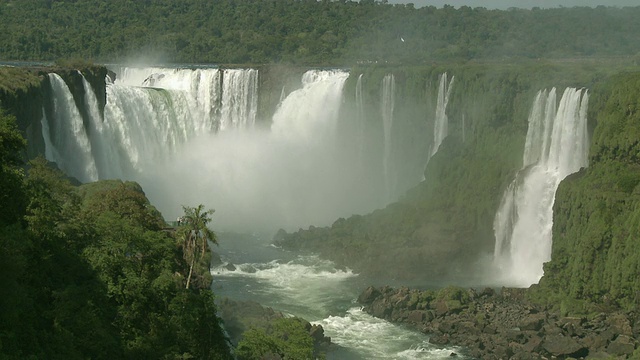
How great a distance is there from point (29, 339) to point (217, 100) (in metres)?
48.3

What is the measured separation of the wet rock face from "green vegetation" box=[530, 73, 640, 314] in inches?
48.9

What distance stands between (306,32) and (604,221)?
6050 cm

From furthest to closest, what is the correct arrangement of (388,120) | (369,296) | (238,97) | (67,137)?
(238,97) < (388,120) < (67,137) < (369,296)

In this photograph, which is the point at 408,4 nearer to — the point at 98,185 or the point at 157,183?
the point at 157,183

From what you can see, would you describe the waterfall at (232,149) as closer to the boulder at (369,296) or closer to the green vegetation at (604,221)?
the boulder at (369,296)

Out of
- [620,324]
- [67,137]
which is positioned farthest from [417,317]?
[67,137]

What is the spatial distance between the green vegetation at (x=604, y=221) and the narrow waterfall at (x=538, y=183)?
189 cm

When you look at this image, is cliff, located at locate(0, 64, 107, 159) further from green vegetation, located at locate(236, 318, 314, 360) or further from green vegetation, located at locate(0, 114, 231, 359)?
green vegetation, located at locate(236, 318, 314, 360)

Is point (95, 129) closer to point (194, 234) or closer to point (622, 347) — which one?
point (194, 234)

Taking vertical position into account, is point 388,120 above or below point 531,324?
above

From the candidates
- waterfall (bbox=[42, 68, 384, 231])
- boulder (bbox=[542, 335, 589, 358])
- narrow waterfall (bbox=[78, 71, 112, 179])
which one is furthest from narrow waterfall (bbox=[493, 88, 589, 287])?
narrow waterfall (bbox=[78, 71, 112, 179])

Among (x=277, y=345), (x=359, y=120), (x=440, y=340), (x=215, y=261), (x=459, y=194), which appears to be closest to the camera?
(x=277, y=345)

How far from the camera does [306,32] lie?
319 feet

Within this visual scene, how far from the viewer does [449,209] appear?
51.2 metres
